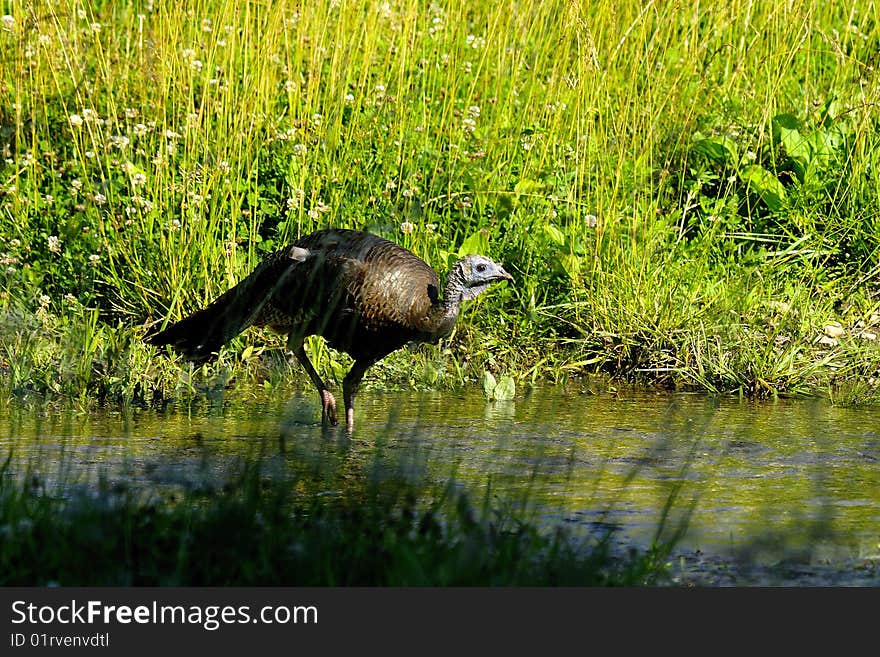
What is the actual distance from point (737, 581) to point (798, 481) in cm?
126

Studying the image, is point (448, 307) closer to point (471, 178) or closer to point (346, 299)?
point (346, 299)

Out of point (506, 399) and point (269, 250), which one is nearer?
point (506, 399)

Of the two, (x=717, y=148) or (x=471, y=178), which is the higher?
(x=717, y=148)

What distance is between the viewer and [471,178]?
7.45 meters

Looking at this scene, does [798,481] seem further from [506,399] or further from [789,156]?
[789,156]

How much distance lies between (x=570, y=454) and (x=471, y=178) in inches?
109

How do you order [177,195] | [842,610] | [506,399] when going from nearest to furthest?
[842,610]
[506,399]
[177,195]

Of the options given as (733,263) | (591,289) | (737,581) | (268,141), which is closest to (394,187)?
(268,141)

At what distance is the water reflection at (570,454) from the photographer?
4504mm

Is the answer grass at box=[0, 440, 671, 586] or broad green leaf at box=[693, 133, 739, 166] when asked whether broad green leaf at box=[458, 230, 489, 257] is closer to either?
broad green leaf at box=[693, 133, 739, 166]

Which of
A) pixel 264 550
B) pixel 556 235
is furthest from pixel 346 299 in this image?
pixel 264 550

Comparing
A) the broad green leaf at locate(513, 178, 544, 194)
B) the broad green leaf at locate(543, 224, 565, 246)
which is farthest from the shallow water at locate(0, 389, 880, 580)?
the broad green leaf at locate(513, 178, 544, 194)

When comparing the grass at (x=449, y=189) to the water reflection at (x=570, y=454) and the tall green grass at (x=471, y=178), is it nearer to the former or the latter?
the tall green grass at (x=471, y=178)

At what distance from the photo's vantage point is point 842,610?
3.51m
